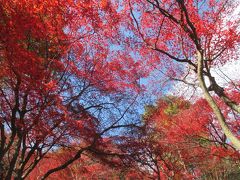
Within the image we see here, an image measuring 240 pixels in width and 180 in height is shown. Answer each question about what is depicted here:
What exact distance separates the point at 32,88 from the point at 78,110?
362cm

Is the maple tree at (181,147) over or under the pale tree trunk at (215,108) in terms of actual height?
over

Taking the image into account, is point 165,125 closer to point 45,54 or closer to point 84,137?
point 84,137

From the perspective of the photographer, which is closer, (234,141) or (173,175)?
(234,141)

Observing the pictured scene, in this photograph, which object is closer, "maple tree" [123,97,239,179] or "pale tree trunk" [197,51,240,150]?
"pale tree trunk" [197,51,240,150]

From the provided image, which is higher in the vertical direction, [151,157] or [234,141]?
[151,157]

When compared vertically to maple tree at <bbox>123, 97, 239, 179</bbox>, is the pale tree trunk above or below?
below

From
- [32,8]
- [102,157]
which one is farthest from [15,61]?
[102,157]

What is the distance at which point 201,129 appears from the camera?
64.6 feet

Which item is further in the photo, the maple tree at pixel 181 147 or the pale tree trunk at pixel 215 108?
the maple tree at pixel 181 147

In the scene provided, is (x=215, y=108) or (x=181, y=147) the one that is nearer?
(x=215, y=108)

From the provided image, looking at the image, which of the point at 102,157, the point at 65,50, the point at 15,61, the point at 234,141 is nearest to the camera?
the point at 234,141

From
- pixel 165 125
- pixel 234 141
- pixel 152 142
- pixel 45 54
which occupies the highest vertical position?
pixel 165 125

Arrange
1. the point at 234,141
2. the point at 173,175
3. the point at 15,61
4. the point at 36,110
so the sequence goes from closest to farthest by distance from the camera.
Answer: the point at 234,141 < the point at 15,61 < the point at 36,110 < the point at 173,175

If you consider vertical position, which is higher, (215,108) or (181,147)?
(181,147)
